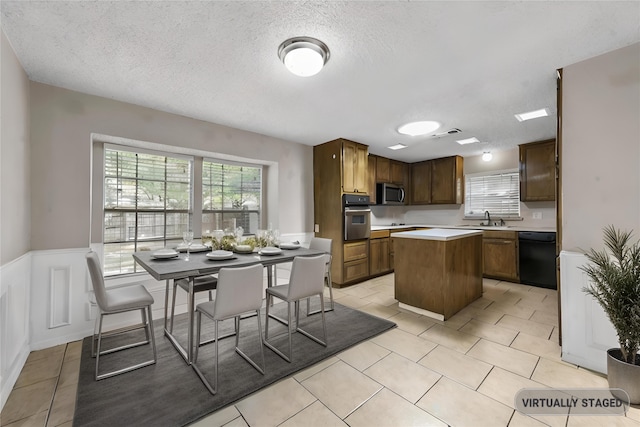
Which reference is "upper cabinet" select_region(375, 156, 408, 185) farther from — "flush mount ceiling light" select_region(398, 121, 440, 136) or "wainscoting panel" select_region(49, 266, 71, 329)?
"wainscoting panel" select_region(49, 266, 71, 329)

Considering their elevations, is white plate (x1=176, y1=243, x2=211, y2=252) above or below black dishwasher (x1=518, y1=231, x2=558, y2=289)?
above

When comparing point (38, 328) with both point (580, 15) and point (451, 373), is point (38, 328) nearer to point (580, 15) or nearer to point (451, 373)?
point (451, 373)

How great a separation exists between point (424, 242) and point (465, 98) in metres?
1.64

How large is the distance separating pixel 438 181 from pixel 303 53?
4870 millimetres

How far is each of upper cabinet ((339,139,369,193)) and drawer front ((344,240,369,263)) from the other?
0.93 meters

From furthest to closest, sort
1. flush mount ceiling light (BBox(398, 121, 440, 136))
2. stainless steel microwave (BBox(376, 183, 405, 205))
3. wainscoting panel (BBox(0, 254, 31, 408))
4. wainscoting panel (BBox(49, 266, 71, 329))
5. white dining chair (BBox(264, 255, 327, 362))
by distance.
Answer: stainless steel microwave (BBox(376, 183, 405, 205)) → flush mount ceiling light (BBox(398, 121, 440, 136)) → wainscoting panel (BBox(49, 266, 71, 329)) → white dining chair (BBox(264, 255, 327, 362)) → wainscoting panel (BBox(0, 254, 31, 408))

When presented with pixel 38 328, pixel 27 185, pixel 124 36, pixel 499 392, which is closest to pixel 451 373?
pixel 499 392

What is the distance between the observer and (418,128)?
369 cm

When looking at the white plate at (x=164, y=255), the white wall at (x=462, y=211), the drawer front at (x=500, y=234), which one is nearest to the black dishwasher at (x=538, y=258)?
the drawer front at (x=500, y=234)

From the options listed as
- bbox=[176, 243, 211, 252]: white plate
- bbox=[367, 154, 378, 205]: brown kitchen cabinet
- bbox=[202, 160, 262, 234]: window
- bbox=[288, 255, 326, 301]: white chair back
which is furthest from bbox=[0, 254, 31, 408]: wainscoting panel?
bbox=[367, 154, 378, 205]: brown kitchen cabinet

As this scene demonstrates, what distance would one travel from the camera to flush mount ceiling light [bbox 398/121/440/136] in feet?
11.6

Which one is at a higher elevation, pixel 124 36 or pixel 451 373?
pixel 124 36

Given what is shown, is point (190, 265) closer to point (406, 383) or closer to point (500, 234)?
point (406, 383)

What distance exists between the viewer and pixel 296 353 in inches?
92.5
